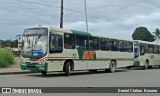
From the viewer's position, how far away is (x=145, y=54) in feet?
130

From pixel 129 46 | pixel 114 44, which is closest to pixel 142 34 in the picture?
pixel 129 46

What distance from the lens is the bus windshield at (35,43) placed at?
71.0ft

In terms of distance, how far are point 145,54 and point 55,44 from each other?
19587 mm

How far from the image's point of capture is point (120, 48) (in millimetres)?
31297

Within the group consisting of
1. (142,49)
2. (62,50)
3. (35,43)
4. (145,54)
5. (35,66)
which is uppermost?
(35,43)

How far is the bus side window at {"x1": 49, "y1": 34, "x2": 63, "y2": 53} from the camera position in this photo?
21.9m

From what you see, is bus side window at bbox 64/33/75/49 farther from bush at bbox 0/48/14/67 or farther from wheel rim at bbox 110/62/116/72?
bush at bbox 0/48/14/67

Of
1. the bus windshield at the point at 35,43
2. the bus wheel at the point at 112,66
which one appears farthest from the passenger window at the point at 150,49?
the bus windshield at the point at 35,43

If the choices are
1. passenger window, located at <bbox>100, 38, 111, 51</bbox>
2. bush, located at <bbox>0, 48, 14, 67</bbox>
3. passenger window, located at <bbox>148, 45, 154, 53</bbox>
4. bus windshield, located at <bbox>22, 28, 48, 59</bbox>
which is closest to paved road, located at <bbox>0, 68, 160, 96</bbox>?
bus windshield, located at <bbox>22, 28, 48, 59</bbox>

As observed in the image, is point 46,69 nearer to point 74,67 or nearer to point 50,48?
point 50,48

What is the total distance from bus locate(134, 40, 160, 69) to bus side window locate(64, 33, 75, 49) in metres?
15.2

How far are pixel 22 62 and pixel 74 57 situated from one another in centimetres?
356

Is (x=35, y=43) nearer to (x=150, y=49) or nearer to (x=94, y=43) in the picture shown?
(x=94, y=43)

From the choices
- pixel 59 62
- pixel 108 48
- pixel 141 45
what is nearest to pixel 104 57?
pixel 108 48
